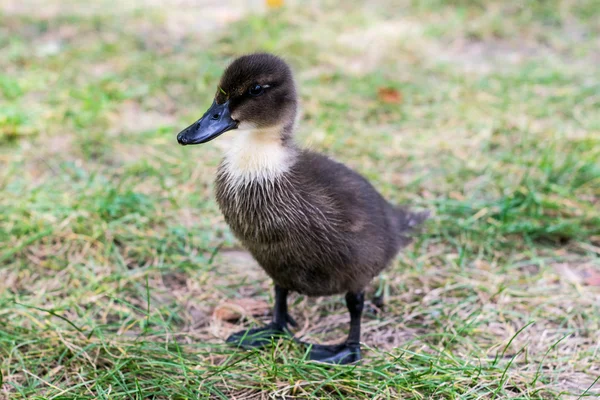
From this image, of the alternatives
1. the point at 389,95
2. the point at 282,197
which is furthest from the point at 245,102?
the point at 389,95

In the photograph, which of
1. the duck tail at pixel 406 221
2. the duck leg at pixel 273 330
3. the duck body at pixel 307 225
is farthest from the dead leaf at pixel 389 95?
the duck leg at pixel 273 330

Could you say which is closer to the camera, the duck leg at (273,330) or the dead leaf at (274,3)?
the duck leg at (273,330)

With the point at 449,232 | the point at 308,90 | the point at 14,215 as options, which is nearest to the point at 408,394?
the point at 449,232

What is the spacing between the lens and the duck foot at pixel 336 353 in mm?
2590

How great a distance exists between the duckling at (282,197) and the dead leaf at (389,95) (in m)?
2.44

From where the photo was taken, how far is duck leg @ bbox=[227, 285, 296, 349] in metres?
2.70

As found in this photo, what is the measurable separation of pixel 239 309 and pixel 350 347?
0.60 m

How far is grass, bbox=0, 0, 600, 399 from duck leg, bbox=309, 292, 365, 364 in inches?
3.1

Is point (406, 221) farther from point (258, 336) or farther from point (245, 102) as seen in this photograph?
point (245, 102)

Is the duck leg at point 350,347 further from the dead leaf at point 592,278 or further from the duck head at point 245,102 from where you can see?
the dead leaf at point 592,278

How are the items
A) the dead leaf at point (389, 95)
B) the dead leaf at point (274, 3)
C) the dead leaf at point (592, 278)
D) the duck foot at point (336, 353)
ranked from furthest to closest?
the dead leaf at point (274, 3), the dead leaf at point (389, 95), the dead leaf at point (592, 278), the duck foot at point (336, 353)

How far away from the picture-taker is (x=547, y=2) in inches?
261

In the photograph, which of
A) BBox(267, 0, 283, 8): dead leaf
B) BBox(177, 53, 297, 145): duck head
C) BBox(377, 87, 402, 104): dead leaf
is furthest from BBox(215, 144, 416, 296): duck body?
BBox(267, 0, 283, 8): dead leaf

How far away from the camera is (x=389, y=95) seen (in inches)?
197
